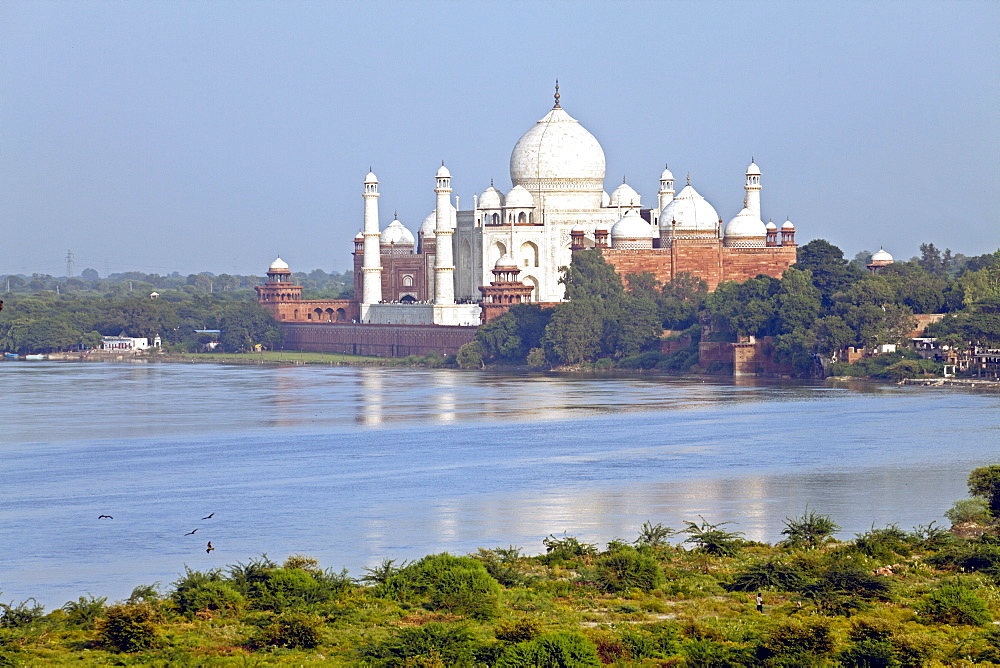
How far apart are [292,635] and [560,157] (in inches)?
1657

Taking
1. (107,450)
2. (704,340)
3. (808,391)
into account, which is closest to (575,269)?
(704,340)

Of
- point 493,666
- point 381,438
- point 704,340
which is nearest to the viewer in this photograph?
point 493,666

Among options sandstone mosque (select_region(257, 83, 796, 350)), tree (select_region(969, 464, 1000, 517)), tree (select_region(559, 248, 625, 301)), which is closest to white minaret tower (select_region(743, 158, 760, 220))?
sandstone mosque (select_region(257, 83, 796, 350))

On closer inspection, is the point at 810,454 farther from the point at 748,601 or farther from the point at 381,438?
the point at 748,601

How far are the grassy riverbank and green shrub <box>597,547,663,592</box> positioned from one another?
0.8 inches

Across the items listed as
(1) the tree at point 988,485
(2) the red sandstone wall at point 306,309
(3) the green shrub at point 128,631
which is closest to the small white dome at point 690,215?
(2) the red sandstone wall at point 306,309

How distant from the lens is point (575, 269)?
5362 cm

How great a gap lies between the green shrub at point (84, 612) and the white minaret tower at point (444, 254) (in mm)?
38925

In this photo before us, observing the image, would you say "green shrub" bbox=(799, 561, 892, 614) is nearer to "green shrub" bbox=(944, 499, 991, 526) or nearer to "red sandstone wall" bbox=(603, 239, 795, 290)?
"green shrub" bbox=(944, 499, 991, 526)

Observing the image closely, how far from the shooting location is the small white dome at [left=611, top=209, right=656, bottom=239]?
2181 inches

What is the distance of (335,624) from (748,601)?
13.2ft

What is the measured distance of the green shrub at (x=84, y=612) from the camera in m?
16.6

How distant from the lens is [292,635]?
15.9 meters

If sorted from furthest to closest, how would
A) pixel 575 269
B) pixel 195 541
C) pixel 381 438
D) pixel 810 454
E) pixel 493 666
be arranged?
pixel 575 269 < pixel 381 438 < pixel 810 454 < pixel 195 541 < pixel 493 666
